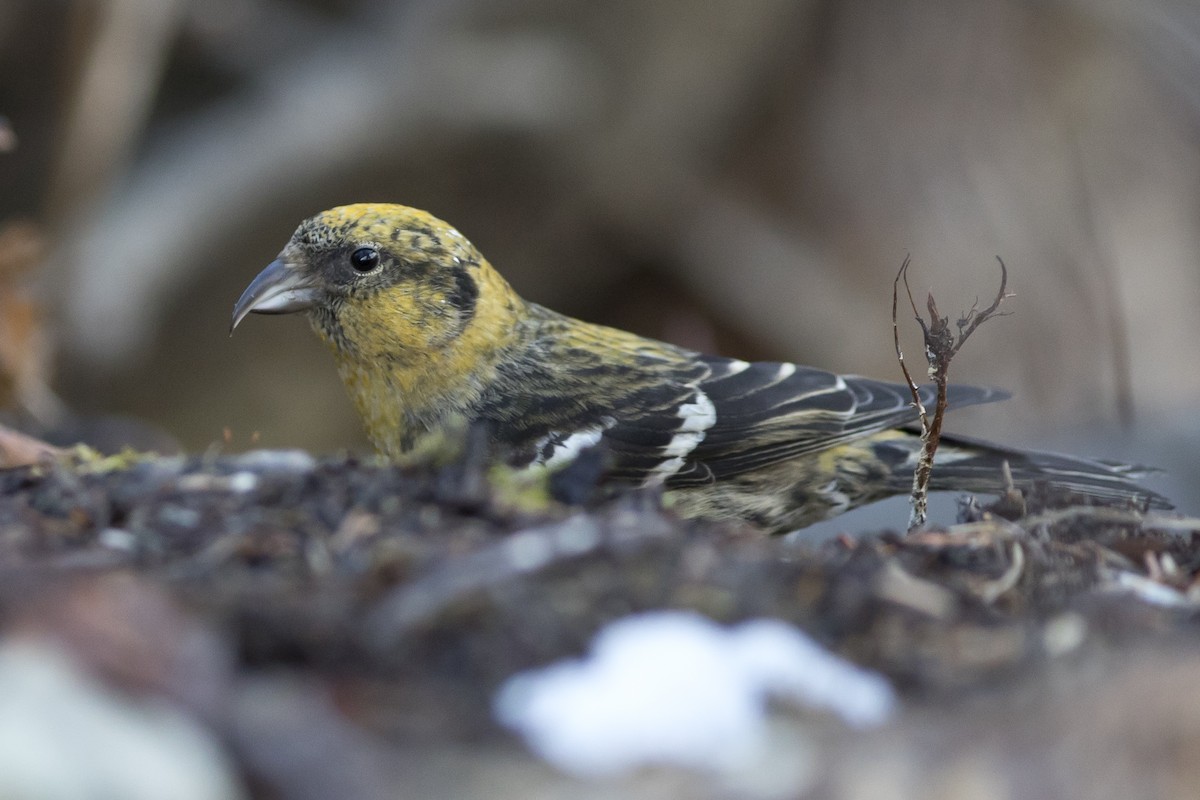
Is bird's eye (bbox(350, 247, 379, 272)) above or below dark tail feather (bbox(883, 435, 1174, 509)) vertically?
above

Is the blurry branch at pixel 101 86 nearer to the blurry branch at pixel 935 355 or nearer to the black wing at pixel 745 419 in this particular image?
the black wing at pixel 745 419

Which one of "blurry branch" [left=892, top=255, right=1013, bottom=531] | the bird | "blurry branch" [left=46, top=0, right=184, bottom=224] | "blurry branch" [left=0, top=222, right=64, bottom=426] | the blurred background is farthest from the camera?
the blurred background

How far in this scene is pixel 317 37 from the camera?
28.9 feet

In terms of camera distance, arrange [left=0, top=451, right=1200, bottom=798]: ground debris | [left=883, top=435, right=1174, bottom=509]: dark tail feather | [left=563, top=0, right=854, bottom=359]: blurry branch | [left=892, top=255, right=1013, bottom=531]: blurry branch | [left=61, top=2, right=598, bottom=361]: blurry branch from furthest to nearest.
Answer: [left=563, top=0, right=854, bottom=359]: blurry branch < [left=61, top=2, right=598, bottom=361]: blurry branch < [left=883, top=435, right=1174, bottom=509]: dark tail feather < [left=892, top=255, right=1013, bottom=531]: blurry branch < [left=0, top=451, right=1200, bottom=798]: ground debris

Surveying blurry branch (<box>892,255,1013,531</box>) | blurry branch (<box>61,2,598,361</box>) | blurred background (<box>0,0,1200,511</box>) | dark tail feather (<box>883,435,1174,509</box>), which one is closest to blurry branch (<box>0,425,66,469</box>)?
blurry branch (<box>892,255,1013,531</box>)

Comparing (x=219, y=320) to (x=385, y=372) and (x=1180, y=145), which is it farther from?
(x=1180, y=145)

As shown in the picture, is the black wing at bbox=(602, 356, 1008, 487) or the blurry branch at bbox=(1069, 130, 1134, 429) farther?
the blurry branch at bbox=(1069, 130, 1134, 429)

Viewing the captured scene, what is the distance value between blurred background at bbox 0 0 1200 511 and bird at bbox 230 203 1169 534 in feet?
11.3

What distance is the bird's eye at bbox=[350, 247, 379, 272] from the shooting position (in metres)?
3.81

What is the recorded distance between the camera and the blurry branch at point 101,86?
750 centimetres

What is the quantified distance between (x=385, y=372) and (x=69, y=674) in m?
2.35

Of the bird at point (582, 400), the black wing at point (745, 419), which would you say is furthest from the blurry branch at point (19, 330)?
the black wing at point (745, 419)

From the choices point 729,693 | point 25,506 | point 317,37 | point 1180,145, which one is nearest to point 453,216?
point 317,37

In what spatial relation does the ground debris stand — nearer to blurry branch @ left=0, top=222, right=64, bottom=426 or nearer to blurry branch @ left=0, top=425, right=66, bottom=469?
blurry branch @ left=0, top=425, right=66, bottom=469
